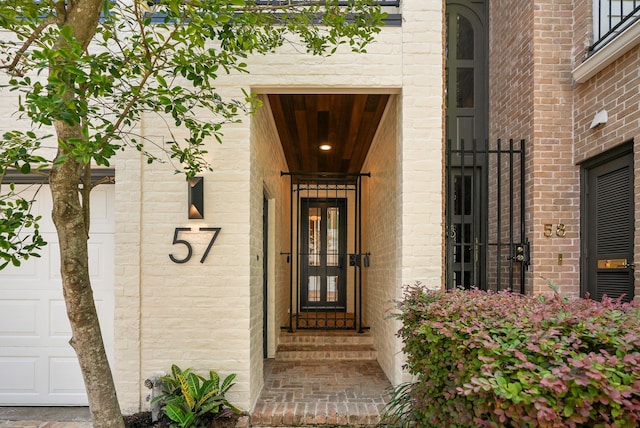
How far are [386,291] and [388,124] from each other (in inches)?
68.9

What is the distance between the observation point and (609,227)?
12.2ft

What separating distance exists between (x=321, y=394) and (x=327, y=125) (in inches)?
116

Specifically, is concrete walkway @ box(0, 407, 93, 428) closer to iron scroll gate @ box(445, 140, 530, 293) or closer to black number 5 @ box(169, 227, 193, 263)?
black number 5 @ box(169, 227, 193, 263)

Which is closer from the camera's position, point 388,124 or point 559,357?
point 559,357

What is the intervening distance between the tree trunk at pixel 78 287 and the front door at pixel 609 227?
12.5ft

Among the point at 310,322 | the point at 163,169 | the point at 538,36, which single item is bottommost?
the point at 310,322

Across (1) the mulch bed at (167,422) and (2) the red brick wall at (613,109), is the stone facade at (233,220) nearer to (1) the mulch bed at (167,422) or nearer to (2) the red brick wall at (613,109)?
(1) the mulch bed at (167,422)

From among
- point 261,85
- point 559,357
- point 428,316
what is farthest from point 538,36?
point 559,357

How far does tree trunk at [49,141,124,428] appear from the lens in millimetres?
2033

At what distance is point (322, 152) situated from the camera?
239 inches

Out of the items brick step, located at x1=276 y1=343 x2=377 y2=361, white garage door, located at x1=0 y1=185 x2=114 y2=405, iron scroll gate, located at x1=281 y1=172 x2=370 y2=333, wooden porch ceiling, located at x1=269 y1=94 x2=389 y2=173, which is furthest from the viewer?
iron scroll gate, located at x1=281 y1=172 x2=370 y2=333

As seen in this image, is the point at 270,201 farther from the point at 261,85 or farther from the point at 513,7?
the point at 513,7

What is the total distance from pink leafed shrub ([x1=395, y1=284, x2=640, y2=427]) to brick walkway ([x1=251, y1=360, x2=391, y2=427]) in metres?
0.97

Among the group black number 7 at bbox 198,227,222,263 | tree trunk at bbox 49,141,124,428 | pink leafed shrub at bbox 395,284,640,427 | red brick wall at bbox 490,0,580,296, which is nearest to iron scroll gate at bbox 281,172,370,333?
red brick wall at bbox 490,0,580,296
